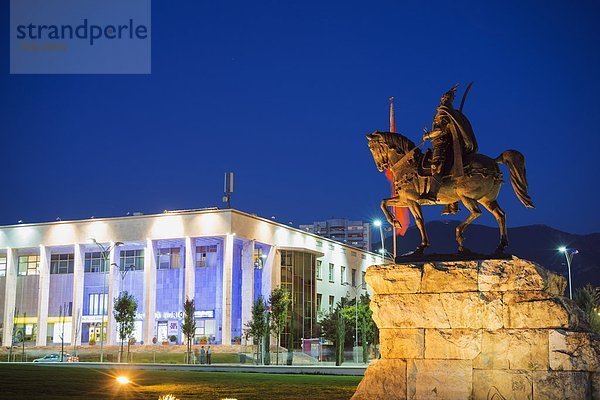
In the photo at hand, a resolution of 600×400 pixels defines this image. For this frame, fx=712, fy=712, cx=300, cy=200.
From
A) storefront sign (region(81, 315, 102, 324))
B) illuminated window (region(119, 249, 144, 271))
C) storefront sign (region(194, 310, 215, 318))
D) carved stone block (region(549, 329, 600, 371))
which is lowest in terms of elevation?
storefront sign (region(81, 315, 102, 324))

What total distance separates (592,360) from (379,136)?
6743 millimetres

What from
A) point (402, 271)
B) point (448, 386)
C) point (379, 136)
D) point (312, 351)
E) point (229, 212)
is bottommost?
point (312, 351)

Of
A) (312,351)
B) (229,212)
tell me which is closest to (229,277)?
(229,212)

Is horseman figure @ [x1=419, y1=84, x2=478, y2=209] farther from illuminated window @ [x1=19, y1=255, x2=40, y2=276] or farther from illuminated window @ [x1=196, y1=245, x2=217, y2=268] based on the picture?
illuminated window @ [x1=19, y1=255, x2=40, y2=276]

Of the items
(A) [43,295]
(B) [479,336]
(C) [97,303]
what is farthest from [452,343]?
(A) [43,295]

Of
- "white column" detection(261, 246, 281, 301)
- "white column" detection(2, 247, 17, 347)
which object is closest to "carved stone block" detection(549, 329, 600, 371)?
"white column" detection(261, 246, 281, 301)

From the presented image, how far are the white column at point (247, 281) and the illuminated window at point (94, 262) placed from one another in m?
21.5

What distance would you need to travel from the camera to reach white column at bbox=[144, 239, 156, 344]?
86438 mm

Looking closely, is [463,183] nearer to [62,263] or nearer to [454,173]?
[454,173]

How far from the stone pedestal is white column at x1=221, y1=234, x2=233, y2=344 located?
6839cm

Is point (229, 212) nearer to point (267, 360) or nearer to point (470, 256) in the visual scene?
point (267, 360)

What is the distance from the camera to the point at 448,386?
1357 cm

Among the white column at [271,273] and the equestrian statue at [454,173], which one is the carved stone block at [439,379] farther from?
the white column at [271,273]

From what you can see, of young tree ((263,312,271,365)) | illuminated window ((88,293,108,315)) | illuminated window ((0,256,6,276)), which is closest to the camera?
young tree ((263,312,271,365))
